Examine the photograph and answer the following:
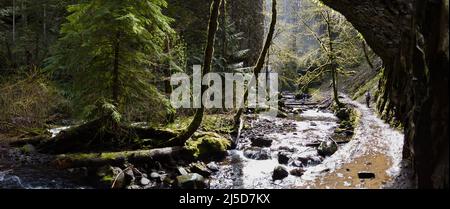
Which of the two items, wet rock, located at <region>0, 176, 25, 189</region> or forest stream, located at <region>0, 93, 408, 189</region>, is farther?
forest stream, located at <region>0, 93, 408, 189</region>

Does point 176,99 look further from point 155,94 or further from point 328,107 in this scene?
point 328,107

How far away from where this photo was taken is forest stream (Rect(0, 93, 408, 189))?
8.34 metres

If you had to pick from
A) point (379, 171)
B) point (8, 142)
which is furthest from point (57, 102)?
point (379, 171)

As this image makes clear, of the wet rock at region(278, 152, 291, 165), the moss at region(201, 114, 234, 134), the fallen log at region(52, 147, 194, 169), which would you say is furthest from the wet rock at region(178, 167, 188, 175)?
the moss at region(201, 114, 234, 134)

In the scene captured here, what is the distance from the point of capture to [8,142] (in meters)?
11.1

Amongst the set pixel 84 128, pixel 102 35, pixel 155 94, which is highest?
pixel 102 35

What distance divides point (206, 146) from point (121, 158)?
9.65ft

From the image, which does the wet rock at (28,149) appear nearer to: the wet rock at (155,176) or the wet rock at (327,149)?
the wet rock at (155,176)

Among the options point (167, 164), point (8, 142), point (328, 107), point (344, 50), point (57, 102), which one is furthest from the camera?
point (328, 107)

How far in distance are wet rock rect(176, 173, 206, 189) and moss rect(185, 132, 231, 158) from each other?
6.89ft

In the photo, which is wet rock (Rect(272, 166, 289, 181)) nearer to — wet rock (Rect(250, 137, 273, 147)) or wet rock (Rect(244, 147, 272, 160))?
wet rock (Rect(244, 147, 272, 160))

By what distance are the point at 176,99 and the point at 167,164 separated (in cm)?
486

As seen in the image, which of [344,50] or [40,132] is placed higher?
[344,50]

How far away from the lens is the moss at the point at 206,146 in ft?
36.1
